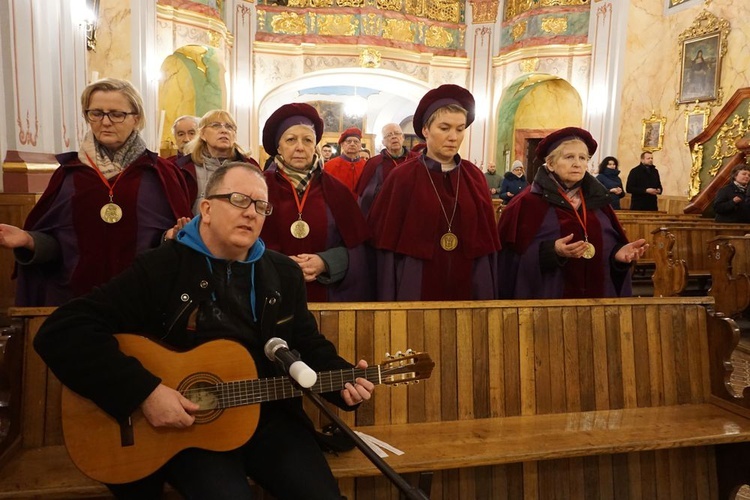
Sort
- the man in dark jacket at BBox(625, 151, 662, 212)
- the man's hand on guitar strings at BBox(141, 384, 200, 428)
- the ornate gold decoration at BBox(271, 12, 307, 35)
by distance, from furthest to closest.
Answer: the ornate gold decoration at BBox(271, 12, 307, 35) < the man in dark jacket at BBox(625, 151, 662, 212) < the man's hand on guitar strings at BBox(141, 384, 200, 428)

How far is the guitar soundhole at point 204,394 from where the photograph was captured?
1.76 m

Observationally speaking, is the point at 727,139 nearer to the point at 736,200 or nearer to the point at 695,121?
the point at 695,121

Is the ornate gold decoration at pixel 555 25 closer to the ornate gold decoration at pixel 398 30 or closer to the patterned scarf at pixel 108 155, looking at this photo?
the ornate gold decoration at pixel 398 30

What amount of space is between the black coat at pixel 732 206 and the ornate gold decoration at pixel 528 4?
30.6 ft

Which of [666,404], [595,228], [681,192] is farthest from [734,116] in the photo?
[666,404]

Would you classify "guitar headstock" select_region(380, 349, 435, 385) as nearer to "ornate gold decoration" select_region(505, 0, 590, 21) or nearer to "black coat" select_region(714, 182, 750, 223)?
"black coat" select_region(714, 182, 750, 223)

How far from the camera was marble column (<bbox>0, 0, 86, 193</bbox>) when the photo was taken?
5090 mm

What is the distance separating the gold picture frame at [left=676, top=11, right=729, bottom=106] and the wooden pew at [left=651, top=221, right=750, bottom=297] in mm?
6501

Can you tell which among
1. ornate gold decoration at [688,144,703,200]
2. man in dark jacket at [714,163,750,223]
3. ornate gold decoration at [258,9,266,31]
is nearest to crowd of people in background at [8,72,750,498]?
man in dark jacket at [714,163,750,223]

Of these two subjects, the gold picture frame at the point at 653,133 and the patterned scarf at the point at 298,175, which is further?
the gold picture frame at the point at 653,133

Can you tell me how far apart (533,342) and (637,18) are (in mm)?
13701

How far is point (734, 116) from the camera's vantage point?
11219 millimetres

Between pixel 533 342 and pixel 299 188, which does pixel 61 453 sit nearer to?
pixel 299 188

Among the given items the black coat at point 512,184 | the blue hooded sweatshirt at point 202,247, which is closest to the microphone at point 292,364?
the blue hooded sweatshirt at point 202,247
